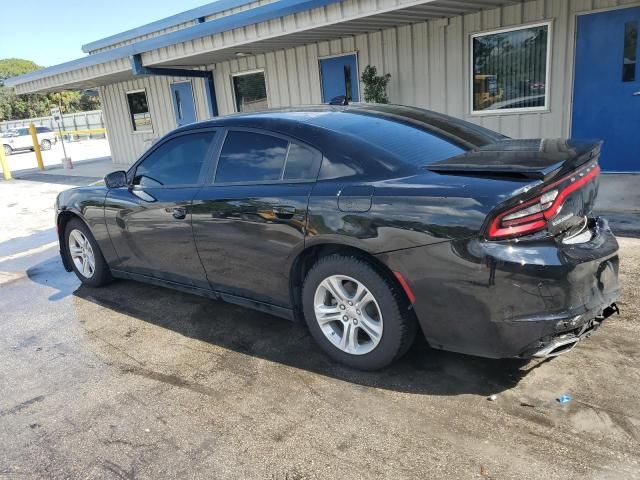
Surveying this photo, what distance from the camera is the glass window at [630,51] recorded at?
7035mm

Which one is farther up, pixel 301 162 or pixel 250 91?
pixel 250 91

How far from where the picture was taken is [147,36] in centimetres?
1680

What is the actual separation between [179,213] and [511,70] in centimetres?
640

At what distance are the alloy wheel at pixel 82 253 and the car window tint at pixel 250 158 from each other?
6.86 ft

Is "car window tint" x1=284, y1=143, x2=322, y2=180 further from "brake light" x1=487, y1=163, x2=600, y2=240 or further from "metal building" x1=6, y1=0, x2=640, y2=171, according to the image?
"metal building" x1=6, y1=0, x2=640, y2=171

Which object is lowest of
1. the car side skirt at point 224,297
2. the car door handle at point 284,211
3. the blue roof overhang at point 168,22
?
the car side skirt at point 224,297

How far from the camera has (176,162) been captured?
4137 mm

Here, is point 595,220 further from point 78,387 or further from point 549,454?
point 78,387

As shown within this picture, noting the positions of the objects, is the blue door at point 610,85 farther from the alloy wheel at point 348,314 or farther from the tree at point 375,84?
the alloy wheel at point 348,314

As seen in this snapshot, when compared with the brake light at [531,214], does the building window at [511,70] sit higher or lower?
higher

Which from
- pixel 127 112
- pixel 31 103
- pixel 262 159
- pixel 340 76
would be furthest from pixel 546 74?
pixel 31 103

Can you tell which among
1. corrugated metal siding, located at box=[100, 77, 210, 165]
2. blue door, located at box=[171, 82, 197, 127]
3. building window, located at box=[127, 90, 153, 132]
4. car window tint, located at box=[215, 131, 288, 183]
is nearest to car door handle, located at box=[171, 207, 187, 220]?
car window tint, located at box=[215, 131, 288, 183]

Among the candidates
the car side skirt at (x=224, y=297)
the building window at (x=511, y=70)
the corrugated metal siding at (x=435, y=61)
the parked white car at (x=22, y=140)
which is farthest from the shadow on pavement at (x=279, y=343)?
the parked white car at (x=22, y=140)

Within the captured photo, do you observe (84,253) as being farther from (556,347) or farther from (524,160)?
(556,347)
